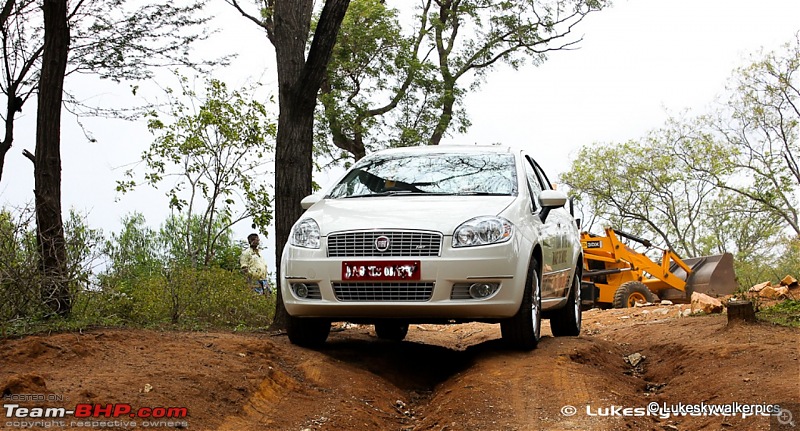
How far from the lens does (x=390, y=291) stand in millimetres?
7434

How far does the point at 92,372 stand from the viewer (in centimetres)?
628

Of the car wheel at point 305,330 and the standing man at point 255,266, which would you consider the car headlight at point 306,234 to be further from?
the standing man at point 255,266

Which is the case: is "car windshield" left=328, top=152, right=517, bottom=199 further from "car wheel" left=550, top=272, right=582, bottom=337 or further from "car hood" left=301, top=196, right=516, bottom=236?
"car wheel" left=550, top=272, right=582, bottom=337

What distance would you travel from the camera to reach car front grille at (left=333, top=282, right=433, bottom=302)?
740 cm

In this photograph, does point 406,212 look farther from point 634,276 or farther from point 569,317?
point 634,276

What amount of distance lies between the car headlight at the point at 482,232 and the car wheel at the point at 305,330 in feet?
5.54

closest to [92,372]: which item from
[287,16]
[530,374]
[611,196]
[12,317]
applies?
[12,317]

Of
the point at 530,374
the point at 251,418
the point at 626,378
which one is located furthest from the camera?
the point at 626,378

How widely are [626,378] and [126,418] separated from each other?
14.1 feet

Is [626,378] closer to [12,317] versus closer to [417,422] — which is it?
[417,422]

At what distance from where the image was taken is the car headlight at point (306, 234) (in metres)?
7.73

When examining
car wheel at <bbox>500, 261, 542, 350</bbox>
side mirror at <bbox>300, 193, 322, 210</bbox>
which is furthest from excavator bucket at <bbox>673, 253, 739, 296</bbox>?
side mirror at <bbox>300, 193, 322, 210</bbox>

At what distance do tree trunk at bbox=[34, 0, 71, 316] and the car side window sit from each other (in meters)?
4.38

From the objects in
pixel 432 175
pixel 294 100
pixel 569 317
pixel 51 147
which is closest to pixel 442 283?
pixel 432 175
